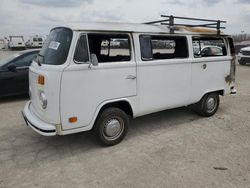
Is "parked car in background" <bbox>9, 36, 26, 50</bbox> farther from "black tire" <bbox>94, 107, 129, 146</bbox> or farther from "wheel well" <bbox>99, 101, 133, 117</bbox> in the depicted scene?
"black tire" <bbox>94, 107, 129, 146</bbox>

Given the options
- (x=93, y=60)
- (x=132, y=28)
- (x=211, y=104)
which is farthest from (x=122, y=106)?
(x=211, y=104)

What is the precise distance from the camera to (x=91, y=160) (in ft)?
12.4

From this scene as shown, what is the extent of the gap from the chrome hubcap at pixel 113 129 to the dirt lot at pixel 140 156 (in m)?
0.20

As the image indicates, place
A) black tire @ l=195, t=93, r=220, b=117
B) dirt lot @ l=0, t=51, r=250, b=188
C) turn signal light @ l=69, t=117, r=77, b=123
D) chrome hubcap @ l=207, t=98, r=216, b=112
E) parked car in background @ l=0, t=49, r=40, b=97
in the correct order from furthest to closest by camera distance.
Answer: parked car in background @ l=0, t=49, r=40, b=97
chrome hubcap @ l=207, t=98, r=216, b=112
black tire @ l=195, t=93, r=220, b=117
turn signal light @ l=69, t=117, r=77, b=123
dirt lot @ l=0, t=51, r=250, b=188

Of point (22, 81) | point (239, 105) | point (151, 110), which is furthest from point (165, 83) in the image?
point (22, 81)

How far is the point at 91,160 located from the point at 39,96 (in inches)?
51.9

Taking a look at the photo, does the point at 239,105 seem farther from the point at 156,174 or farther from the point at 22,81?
the point at 22,81

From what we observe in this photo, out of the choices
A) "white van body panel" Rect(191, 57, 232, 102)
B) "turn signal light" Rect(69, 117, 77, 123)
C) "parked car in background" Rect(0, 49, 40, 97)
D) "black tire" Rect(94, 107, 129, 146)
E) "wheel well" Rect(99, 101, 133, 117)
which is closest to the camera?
"turn signal light" Rect(69, 117, 77, 123)

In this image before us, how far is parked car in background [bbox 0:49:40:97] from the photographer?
7.00 m

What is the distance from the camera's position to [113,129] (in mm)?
4238

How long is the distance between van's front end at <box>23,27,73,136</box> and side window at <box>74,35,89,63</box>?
135 millimetres

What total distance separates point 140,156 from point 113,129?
0.70 meters

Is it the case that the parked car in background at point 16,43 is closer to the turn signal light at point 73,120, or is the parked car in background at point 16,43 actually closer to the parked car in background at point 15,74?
the parked car in background at point 15,74

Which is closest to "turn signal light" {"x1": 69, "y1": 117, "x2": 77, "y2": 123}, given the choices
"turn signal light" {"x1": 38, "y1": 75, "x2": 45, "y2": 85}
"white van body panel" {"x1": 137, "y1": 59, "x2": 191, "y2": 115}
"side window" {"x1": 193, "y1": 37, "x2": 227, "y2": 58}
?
"turn signal light" {"x1": 38, "y1": 75, "x2": 45, "y2": 85}
